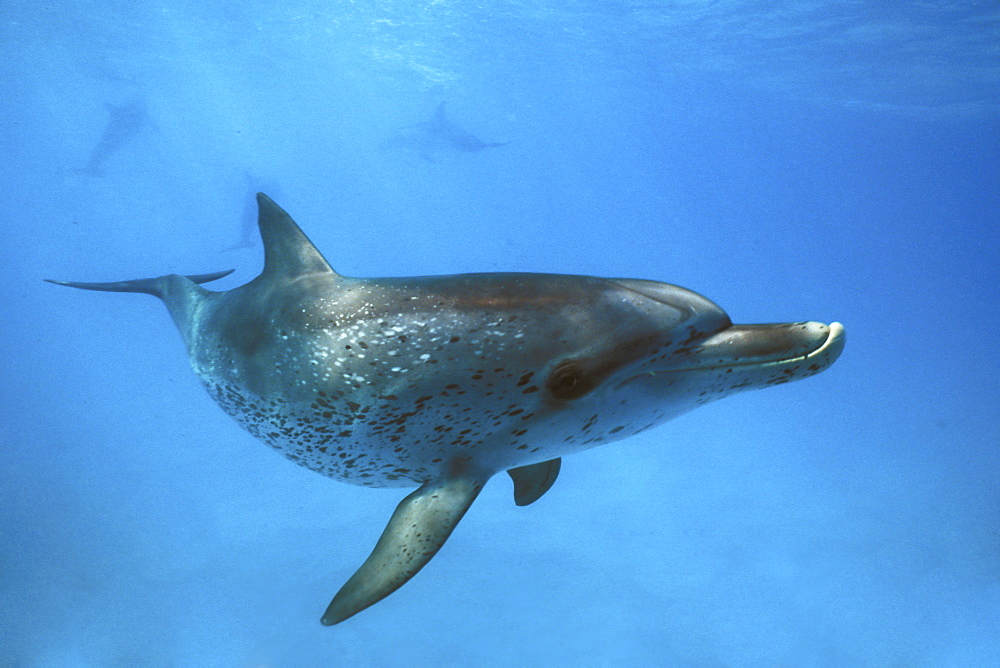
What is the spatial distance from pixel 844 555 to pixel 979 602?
2.71 metres

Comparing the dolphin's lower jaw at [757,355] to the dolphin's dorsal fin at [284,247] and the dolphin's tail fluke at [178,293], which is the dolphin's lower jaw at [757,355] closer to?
the dolphin's dorsal fin at [284,247]

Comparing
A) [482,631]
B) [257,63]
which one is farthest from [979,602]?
[257,63]

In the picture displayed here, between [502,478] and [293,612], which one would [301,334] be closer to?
[293,612]

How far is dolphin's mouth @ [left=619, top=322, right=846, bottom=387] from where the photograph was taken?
3262 millimetres

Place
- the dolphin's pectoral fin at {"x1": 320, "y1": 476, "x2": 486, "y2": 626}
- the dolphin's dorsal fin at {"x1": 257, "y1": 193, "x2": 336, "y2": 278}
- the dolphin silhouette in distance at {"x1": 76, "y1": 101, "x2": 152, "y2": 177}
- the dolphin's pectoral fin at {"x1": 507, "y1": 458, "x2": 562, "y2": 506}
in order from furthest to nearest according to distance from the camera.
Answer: the dolphin silhouette in distance at {"x1": 76, "y1": 101, "x2": 152, "y2": 177}
the dolphin's pectoral fin at {"x1": 507, "y1": 458, "x2": 562, "y2": 506}
the dolphin's dorsal fin at {"x1": 257, "y1": 193, "x2": 336, "y2": 278}
the dolphin's pectoral fin at {"x1": 320, "y1": 476, "x2": 486, "y2": 626}

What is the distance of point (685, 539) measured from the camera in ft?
48.9

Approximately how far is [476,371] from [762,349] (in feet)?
4.97

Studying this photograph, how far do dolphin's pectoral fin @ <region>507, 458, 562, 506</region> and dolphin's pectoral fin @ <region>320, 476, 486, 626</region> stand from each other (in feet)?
4.41

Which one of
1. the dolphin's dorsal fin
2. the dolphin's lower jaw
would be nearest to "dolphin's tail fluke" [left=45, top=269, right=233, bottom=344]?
the dolphin's dorsal fin

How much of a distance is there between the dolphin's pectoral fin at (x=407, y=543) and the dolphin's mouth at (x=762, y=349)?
3.88 feet

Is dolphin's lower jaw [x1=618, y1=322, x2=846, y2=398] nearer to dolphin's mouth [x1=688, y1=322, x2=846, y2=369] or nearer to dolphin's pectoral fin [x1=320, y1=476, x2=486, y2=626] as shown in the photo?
dolphin's mouth [x1=688, y1=322, x2=846, y2=369]

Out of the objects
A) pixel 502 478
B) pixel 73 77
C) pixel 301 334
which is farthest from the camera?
pixel 73 77

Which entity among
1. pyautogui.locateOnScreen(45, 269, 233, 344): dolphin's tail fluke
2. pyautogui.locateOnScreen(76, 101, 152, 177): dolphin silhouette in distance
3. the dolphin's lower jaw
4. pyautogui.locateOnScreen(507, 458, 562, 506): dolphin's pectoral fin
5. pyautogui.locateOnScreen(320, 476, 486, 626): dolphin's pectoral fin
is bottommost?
pyautogui.locateOnScreen(507, 458, 562, 506): dolphin's pectoral fin

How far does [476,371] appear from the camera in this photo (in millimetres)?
3457
